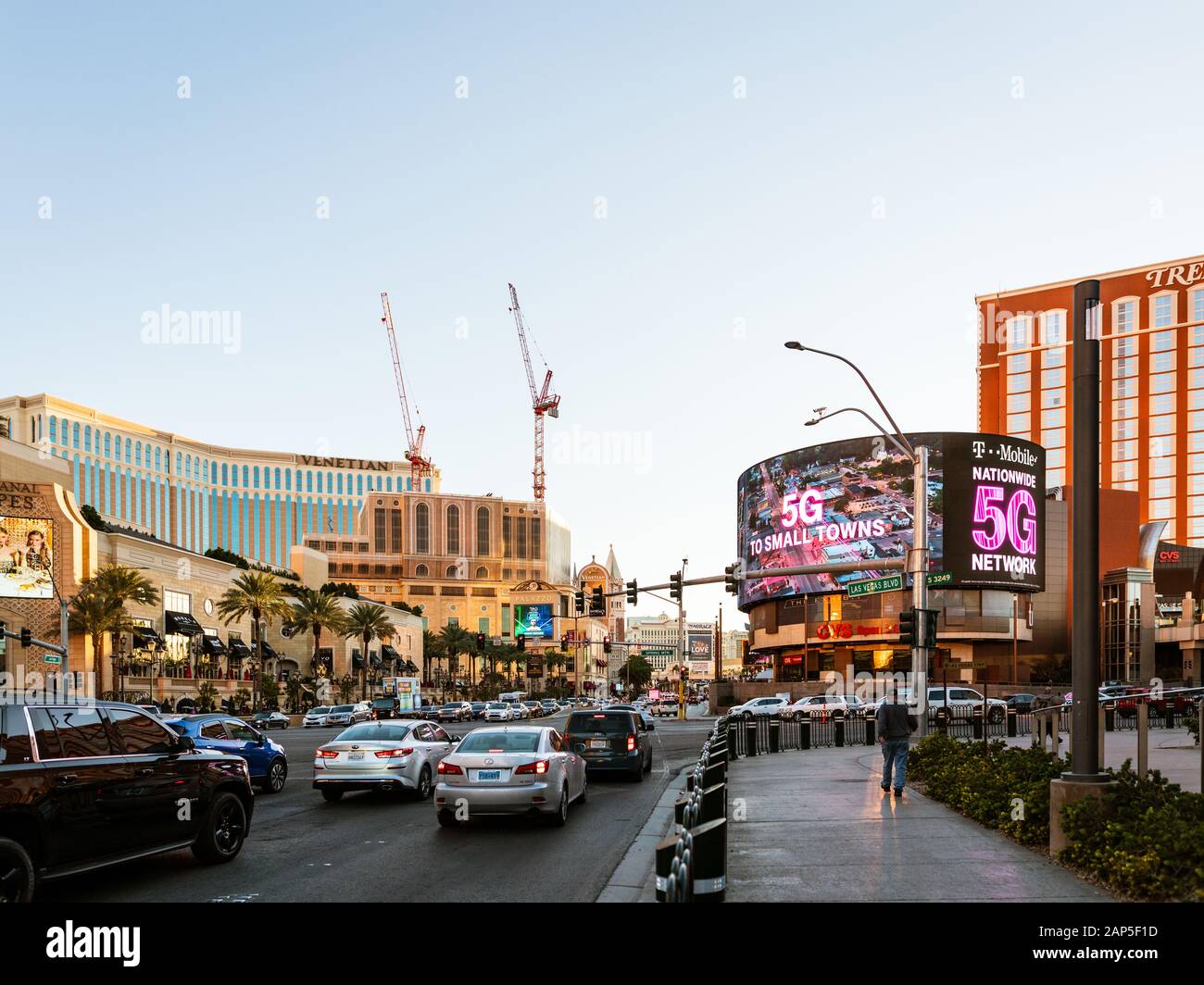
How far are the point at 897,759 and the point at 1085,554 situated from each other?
7768 millimetres

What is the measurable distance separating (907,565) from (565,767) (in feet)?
38.9

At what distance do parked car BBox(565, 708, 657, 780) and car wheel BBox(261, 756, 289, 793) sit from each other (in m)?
6.06

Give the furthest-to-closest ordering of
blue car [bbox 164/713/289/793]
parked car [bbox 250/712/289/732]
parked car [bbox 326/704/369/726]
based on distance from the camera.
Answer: parked car [bbox 326/704/369/726]
parked car [bbox 250/712/289/732]
blue car [bbox 164/713/289/793]

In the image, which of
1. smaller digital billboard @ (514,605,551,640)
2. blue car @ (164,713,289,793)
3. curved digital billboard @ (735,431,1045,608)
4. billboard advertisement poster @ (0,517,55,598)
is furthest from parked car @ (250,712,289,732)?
curved digital billboard @ (735,431,1045,608)

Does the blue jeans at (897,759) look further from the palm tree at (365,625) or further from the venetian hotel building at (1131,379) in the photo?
the venetian hotel building at (1131,379)

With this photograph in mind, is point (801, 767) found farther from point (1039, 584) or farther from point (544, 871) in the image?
point (1039, 584)

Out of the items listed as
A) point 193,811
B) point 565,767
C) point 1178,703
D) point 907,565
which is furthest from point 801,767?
point 1178,703

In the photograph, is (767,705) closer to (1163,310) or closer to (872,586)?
(872,586)

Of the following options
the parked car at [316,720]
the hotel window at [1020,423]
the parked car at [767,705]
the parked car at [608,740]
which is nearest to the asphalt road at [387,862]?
the parked car at [608,740]

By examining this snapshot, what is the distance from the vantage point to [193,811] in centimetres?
1245

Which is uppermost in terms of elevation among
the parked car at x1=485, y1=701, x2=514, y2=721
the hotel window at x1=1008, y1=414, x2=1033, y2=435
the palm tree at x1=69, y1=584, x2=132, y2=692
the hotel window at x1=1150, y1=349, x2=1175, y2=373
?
the hotel window at x1=1150, y1=349, x2=1175, y2=373

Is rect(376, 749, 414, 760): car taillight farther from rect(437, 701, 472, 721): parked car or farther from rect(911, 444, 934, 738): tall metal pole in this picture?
rect(437, 701, 472, 721): parked car

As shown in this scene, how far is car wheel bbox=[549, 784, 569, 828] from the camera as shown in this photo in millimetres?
16750

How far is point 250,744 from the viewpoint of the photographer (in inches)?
898
